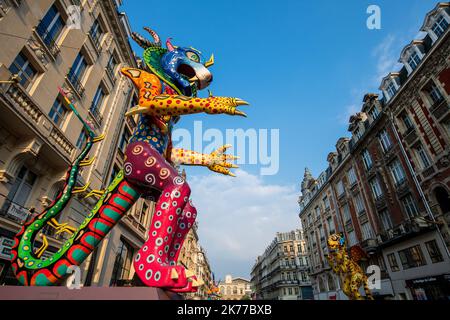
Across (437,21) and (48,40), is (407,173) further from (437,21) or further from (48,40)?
(48,40)

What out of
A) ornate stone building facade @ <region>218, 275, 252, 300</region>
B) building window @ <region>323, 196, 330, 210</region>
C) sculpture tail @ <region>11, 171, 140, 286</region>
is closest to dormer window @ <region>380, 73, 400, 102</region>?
building window @ <region>323, 196, 330, 210</region>

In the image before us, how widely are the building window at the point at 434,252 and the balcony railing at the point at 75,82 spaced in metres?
20.0

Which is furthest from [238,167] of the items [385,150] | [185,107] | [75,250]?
[385,150]

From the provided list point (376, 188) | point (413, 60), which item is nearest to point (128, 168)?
point (413, 60)

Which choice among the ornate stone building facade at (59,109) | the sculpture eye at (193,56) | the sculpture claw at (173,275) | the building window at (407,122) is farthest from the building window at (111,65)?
the building window at (407,122)

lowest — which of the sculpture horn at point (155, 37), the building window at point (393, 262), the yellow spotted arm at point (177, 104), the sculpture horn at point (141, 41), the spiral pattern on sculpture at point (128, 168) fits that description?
the spiral pattern on sculpture at point (128, 168)

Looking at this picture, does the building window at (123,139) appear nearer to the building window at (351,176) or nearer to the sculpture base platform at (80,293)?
the sculpture base platform at (80,293)

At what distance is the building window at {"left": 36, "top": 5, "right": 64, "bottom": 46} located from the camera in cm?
785

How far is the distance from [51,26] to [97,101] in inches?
138

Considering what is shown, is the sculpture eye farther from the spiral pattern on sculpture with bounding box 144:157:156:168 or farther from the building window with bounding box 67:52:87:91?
the building window with bounding box 67:52:87:91

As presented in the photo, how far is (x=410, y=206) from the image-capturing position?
630 inches

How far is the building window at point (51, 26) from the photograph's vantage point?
309 inches
